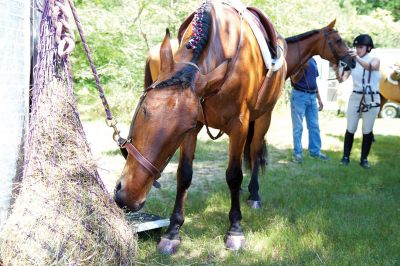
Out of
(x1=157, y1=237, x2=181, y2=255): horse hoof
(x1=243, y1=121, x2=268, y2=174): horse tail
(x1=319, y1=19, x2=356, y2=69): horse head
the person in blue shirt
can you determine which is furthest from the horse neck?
(x1=157, y1=237, x2=181, y2=255): horse hoof

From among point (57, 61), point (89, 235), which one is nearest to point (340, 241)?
point (89, 235)

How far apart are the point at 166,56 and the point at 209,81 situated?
12.3 inches

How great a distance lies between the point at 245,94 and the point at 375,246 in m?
1.71

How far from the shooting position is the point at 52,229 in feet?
6.79

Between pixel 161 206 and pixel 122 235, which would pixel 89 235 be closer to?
pixel 122 235

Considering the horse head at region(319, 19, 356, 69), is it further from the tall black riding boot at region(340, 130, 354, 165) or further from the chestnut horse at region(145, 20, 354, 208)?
the tall black riding boot at region(340, 130, 354, 165)

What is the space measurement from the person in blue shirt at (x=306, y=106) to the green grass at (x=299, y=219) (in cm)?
81

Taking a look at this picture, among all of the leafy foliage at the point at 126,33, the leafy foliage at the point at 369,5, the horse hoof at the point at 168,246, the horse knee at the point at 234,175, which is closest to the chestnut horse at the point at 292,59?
the horse knee at the point at 234,175

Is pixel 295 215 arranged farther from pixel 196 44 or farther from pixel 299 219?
pixel 196 44

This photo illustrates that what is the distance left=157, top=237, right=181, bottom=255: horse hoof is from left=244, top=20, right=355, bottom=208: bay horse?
1.87 m

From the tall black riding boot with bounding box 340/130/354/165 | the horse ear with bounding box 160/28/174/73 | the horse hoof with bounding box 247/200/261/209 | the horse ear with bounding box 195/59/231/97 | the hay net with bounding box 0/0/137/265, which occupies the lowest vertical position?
the tall black riding boot with bounding box 340/130/354/165

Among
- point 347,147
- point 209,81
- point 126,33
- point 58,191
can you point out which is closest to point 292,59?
point 347,147

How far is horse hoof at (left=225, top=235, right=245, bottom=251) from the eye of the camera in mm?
3414

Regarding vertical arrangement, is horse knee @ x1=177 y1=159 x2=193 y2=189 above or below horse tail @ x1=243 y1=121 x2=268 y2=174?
above
